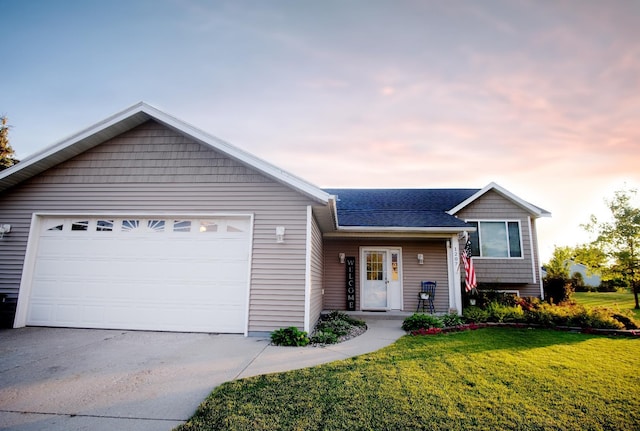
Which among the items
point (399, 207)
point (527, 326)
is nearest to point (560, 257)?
point (399, 207)

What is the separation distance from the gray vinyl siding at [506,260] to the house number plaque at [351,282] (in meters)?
4.52

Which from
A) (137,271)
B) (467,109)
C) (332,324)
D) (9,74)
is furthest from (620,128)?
(9,74)

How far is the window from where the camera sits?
1143 cm

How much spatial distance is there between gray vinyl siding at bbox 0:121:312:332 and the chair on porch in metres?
5.24

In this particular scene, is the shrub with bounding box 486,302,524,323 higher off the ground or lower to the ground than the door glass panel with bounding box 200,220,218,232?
lower

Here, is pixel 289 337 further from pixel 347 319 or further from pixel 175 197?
pixel 175 197

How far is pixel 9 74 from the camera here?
835 centimetres

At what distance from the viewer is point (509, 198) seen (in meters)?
11.7

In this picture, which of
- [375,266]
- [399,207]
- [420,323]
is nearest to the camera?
[420,323]

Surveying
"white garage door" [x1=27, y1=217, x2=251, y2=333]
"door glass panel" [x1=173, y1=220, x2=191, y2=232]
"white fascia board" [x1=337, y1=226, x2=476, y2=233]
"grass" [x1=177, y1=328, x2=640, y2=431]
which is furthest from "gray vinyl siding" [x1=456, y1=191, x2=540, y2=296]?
"door glass panel" [x1=173, y1=220, x2=191, y2=232]

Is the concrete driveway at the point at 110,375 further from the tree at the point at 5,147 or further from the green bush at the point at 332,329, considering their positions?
the tree at the point at 5,147

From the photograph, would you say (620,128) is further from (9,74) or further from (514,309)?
(9,74)

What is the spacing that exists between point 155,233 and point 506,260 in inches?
445

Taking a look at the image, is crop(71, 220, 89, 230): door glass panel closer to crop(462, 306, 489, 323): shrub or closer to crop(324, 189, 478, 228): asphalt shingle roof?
crop(324, 189, 478, 228): asphalt shingle roof
